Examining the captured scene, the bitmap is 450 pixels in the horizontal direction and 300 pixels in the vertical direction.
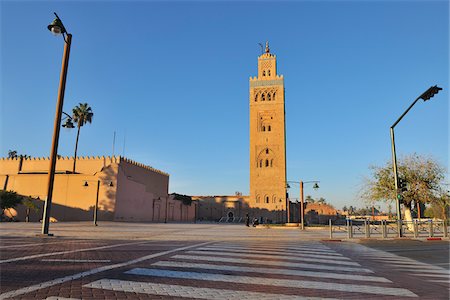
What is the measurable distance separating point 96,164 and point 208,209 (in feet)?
A: 114

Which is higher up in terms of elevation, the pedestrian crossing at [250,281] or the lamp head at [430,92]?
the lamp head at [430,92]

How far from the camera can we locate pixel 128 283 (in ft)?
19.0

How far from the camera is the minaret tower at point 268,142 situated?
246 ft

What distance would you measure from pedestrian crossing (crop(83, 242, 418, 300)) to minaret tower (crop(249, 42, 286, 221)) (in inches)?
2582

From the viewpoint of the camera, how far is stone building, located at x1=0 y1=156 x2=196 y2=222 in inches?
1550

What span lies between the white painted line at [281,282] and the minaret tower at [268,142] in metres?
67.2

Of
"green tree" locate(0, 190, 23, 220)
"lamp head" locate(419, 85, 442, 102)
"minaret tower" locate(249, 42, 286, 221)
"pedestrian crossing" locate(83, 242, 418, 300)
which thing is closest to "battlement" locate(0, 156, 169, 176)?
"green tree" locate(0, 190, 23, 220)

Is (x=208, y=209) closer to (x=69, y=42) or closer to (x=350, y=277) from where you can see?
(x=69, y=42)

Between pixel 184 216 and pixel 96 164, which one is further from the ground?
pixel 96 164

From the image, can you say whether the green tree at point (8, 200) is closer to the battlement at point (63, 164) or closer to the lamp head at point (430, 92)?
the battlement at point (63, 164)

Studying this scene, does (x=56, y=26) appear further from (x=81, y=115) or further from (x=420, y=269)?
(x=81, y=115)

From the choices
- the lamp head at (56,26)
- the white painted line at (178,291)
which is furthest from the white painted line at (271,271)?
the lamp head at (56,26)

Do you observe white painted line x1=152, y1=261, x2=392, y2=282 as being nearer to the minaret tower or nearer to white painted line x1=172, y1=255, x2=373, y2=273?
white painted line x1=172, y1=255, x2=373, y2=273

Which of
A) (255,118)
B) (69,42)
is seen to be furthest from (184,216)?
(69,42)
